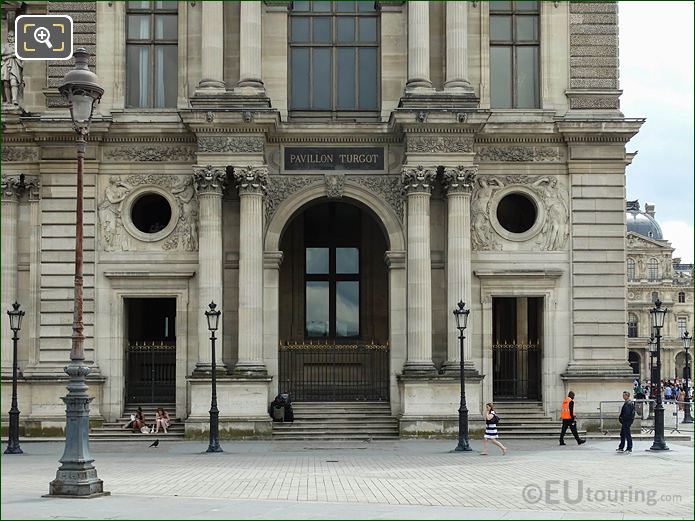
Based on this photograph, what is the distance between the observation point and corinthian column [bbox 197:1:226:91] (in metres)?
38.8

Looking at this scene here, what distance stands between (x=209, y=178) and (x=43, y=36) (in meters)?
14.7

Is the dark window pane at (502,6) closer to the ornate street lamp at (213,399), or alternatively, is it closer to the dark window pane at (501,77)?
the dark window pane at (501,77)

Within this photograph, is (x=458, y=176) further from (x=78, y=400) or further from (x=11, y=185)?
(x=78, y=400)

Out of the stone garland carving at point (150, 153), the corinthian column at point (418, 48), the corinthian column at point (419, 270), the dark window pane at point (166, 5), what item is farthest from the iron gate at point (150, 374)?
the corinthian column at point (418, 48)

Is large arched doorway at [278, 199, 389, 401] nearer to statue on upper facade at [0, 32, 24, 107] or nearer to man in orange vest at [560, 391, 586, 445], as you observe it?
man in orange vest at [560, 391, 586, 445]

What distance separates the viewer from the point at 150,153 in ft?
131

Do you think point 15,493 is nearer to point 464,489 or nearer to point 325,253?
point 464,489

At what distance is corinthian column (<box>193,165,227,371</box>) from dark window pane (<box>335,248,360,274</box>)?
7.57 metres

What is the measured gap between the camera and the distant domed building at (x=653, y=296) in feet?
479

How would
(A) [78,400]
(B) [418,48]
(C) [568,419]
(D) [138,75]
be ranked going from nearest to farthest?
(A) [78,400] → (C) [568,419] → (B) [418,48] → (D) [138,75]

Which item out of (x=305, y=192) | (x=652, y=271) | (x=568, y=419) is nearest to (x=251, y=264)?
(x=305, y=192)

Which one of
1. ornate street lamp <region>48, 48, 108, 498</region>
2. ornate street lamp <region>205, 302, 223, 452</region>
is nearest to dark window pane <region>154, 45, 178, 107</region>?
ornate street lamp <region>205, 302, 223, 452</region>

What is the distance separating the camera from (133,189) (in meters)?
39.8

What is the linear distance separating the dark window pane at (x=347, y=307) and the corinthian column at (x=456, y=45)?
9763 millimetres
